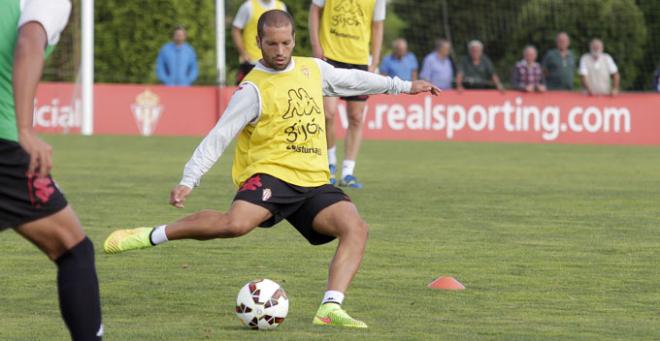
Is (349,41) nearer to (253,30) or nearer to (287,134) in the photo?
(253,30)

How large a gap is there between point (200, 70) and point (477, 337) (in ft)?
92.4

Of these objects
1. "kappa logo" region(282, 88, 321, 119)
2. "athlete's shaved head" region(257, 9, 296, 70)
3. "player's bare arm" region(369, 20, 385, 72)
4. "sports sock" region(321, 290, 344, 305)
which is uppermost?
"player's bare arm" region(369, 20, 385, 72)

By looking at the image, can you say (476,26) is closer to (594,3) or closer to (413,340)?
(594,3)

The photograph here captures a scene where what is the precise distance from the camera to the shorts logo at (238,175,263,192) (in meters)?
7.50

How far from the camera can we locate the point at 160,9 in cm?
3381

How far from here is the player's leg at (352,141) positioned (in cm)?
1523

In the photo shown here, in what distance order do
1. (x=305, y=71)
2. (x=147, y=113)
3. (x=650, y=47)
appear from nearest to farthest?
(x=305, y=71)
(x=147, y=113)
(x=650, y=47)

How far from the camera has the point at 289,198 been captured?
7.48 metres

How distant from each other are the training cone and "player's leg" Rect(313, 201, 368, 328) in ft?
3.57

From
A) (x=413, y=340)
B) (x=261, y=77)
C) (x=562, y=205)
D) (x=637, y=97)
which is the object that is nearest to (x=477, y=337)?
(x=413, y=340)

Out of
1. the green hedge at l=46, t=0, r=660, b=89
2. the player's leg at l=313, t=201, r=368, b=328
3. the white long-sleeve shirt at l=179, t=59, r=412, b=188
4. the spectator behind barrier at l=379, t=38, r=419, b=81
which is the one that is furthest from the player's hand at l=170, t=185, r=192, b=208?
the green hedge at l=46, t=0, r=660, b=89

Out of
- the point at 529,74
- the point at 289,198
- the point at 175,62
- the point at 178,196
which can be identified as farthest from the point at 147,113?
the point at 178,196

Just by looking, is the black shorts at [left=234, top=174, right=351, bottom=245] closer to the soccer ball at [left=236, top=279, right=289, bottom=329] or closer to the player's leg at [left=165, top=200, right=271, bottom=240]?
the player's leg at [left=165, top=200, right=271, bottom=240]

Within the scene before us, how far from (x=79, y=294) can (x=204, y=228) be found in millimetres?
1939
